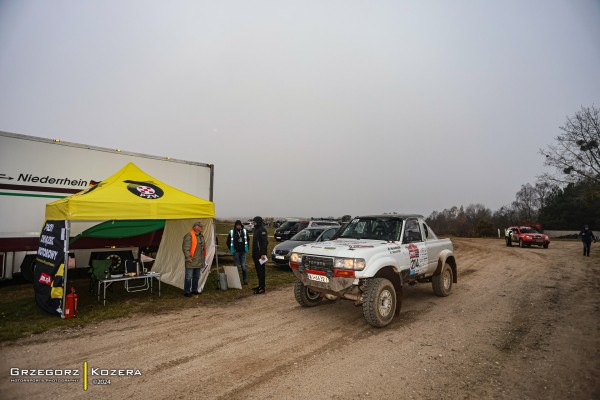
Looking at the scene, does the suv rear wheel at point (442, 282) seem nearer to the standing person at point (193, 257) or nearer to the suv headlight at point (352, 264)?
the suv headlight at point (352, 264)

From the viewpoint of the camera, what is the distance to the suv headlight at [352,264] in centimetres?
506

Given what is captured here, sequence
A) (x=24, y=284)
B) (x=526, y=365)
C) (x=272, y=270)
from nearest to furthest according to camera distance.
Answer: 1. (x=526, y=365)
2. (x=24, y=284)
3. (x=272, y=270)

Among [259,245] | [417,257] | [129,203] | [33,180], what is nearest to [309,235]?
[259,245]

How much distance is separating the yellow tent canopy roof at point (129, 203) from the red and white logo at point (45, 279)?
3.92 ft

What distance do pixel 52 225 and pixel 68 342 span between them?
288 centimetres

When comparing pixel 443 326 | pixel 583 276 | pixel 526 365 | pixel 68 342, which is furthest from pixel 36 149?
pixel 583 276

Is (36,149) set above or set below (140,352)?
above

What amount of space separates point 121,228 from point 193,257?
369 cm

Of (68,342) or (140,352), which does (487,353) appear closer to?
(140,352)

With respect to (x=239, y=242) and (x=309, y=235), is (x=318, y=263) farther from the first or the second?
(x=309, y=235)

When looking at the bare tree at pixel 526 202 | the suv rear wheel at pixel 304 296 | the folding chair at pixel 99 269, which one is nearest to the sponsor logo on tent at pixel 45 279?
the folding chair at pixel 99 269

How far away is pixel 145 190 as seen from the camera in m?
7.30

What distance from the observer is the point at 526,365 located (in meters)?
3.95

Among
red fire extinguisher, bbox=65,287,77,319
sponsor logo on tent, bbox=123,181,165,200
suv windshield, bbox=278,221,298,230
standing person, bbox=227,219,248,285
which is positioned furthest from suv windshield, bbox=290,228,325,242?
suv windshield, bbox=278,221,298,230
